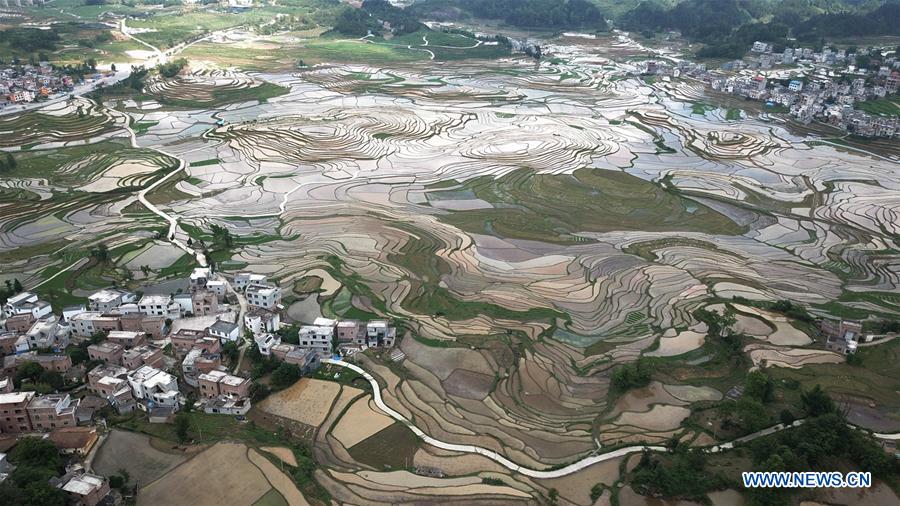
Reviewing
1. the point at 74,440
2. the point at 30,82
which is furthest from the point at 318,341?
the point at 30,82

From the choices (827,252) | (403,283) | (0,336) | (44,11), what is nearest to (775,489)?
(403,283)

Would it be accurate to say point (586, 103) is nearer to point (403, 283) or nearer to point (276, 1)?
point (403, 283)

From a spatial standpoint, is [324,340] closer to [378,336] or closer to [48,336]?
[378,336]

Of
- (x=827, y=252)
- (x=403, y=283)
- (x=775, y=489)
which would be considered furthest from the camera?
(x=827, y=252)

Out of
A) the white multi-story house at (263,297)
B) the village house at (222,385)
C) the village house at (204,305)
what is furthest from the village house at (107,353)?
the white multi-story house at (263,297)

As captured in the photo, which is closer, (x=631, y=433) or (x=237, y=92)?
(x=631, y=433)

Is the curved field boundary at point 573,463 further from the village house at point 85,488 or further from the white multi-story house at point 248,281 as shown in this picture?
the white multi-story house at point 248,281
